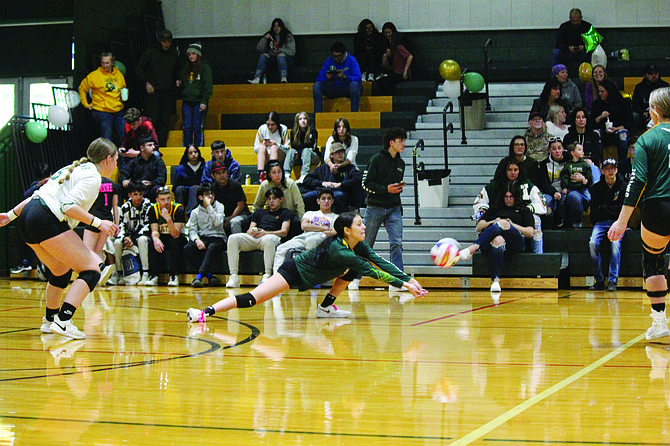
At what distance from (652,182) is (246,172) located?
28.7 ft

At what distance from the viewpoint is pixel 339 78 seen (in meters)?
14.3

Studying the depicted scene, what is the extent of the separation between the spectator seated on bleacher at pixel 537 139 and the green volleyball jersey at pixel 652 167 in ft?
21.2

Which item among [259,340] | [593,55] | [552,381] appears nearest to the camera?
[552,381]

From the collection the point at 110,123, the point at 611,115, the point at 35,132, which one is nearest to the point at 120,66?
the point at 110,123

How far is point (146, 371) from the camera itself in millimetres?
4594

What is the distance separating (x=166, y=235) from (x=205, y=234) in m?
0.68

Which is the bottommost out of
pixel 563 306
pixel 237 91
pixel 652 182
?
pixel 563 306

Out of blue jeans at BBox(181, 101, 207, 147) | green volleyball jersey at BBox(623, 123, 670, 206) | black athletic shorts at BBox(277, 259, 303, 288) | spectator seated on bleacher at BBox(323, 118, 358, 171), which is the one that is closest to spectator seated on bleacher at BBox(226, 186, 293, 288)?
spectator seated on bleacher at BBox(323, 118, 358, 171)

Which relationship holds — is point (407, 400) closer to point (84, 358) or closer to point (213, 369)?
point (213, 369)

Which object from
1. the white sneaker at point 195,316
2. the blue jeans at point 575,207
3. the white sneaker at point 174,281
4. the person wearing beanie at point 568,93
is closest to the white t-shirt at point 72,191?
the white sneaker at point 195,316

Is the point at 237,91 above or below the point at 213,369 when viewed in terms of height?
above

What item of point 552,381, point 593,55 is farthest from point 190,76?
point 552,381

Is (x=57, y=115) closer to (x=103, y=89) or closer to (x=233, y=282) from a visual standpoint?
(x=103, y=89)

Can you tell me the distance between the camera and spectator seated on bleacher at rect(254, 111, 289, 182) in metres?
12.4
